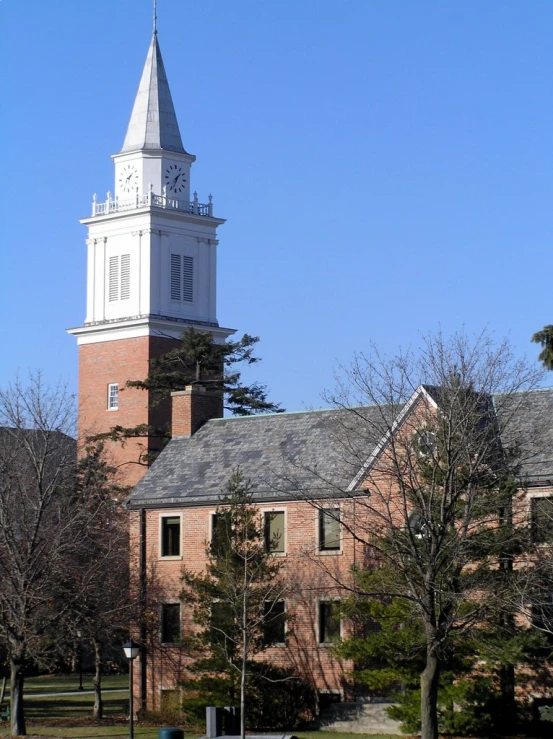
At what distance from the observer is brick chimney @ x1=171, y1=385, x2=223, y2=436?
52.5 m

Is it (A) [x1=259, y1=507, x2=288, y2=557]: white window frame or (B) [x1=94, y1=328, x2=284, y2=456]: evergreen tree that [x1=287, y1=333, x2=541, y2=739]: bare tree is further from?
(B) [x1=94, y1=328, x2=284, y2=456]: evergreen tree

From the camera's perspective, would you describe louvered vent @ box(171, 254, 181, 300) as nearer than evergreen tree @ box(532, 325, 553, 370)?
No

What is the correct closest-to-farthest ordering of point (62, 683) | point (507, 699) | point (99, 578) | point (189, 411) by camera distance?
point (507, 699)
point (99, 578)
point (189, 411)
point (62, 683)

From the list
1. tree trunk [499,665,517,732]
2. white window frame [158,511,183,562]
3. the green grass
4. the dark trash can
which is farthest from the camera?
the green grass

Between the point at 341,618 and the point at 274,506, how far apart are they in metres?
5.84

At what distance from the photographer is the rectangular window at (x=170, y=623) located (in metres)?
48.3

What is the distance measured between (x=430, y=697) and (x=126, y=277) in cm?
5094

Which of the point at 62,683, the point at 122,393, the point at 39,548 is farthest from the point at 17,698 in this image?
the point at 122,393

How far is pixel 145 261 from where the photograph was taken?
8262cm

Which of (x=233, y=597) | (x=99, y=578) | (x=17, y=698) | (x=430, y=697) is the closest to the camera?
(x=430, y=697)

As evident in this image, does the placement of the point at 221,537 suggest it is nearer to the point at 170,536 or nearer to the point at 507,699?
the point at 170,536

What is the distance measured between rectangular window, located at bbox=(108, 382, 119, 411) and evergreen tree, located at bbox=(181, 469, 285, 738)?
36678mm

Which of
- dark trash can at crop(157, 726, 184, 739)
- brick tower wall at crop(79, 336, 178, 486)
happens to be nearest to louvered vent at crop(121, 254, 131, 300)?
brick tower wall at crop(79, 336, 178, 486)

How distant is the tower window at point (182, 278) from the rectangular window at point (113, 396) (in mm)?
6306
